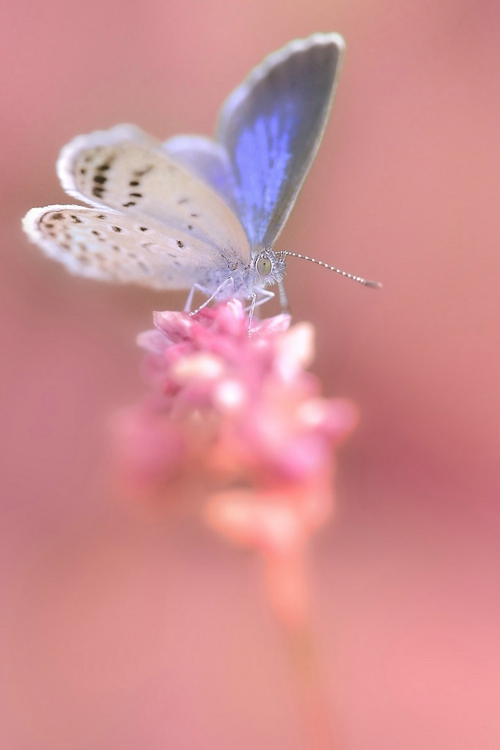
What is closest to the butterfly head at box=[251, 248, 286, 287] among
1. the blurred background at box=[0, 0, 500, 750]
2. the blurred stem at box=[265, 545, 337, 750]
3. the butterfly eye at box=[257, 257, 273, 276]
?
the butterfly eye at box=[257, 257, 273, 276]

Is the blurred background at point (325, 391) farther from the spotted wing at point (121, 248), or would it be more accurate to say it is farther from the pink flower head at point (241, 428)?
the pink flower head at point (241, 428)

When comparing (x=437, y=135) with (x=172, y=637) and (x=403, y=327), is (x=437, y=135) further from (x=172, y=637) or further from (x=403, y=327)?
(x=172, y=637)

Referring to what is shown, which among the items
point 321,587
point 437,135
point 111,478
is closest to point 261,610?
point 321,587

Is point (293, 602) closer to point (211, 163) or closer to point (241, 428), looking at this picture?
point (241, 428)

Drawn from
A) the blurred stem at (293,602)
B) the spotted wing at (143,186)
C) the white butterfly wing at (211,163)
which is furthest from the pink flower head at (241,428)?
the white butterfly wing at (211,163)

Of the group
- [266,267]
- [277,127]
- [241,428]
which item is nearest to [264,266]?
[266,267]

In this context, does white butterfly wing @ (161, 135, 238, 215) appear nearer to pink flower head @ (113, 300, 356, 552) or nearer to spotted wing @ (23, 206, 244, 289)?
spotted wing @ (23, 206, 244, 289)

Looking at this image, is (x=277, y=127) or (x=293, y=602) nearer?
(x=293, y=602)
